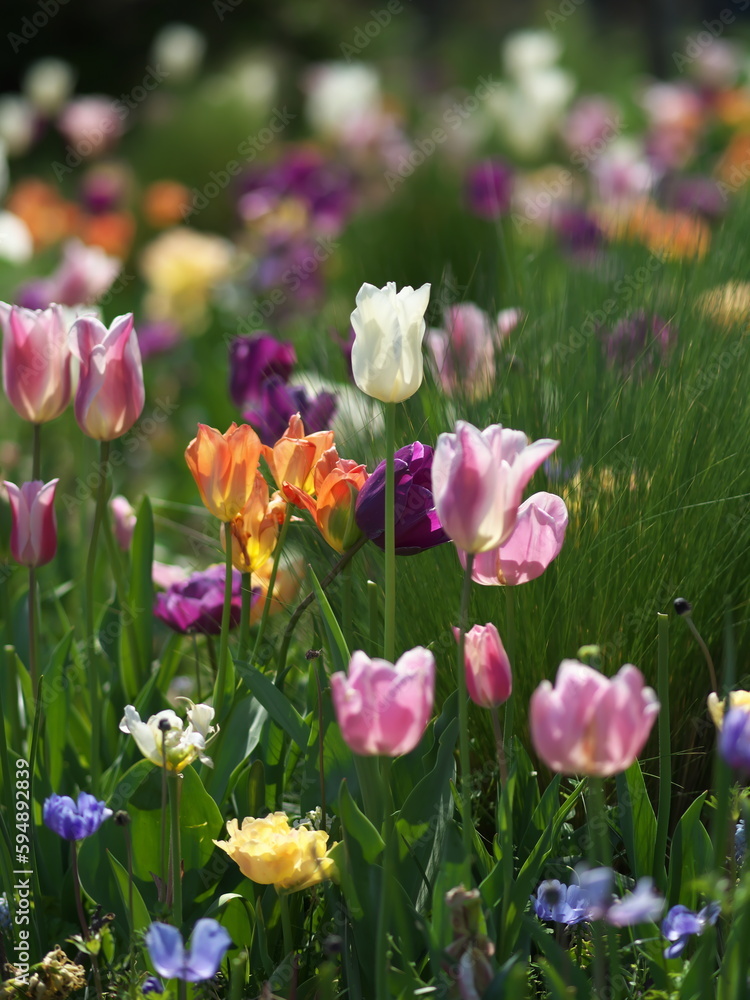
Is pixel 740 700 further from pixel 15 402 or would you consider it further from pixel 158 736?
pixel 15 402

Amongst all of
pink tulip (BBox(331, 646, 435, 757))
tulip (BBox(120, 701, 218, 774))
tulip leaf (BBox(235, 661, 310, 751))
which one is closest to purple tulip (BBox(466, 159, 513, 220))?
tulip leaf (BBox(235, 661, 310, 751))

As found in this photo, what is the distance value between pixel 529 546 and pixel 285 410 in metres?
0.51

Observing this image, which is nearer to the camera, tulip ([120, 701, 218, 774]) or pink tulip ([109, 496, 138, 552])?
tulip ([120, 701, 218, 774])

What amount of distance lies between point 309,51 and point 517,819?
10.1m

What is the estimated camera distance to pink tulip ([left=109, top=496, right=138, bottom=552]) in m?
1.38

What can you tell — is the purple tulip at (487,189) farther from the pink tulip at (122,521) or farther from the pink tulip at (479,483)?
the pink tulip at (479,483)

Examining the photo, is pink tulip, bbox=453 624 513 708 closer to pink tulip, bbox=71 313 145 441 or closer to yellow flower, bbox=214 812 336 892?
yellow flower, bbox=214 812 336 892

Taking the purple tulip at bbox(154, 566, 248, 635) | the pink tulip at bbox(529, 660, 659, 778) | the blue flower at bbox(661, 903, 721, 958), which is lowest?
the purple tulip at bbox(154, 566, 248, 635)

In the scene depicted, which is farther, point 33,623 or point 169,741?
point 33,623

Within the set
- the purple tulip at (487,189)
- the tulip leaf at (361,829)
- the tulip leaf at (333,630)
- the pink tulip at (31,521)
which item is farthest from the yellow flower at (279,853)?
the purple tulip at (487,189)

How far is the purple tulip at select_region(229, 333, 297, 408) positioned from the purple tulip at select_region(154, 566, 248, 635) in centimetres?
31

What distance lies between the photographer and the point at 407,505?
0.87 m

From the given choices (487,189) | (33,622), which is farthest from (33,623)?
(487,189)

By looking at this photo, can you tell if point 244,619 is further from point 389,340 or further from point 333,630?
point 389,340
